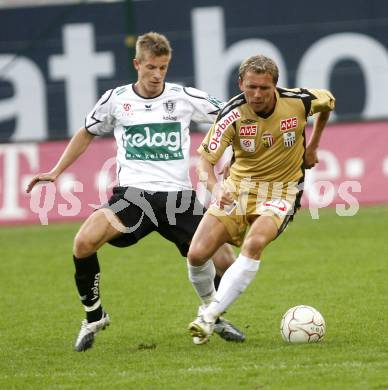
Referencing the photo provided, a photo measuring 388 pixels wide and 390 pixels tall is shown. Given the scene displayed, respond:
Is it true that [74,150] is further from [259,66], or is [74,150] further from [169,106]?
[259,66]

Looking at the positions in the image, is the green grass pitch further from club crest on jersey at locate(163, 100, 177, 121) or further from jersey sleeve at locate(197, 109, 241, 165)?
club crest on jersey at locate(163, 100, 177, 121)

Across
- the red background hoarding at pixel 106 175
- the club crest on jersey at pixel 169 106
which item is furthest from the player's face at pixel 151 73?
the red background hoarding at pixel 106 175

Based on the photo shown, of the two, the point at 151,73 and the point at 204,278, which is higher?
the point at 151,73

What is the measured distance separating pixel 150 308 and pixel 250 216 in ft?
7.68

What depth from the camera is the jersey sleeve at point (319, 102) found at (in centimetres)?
764

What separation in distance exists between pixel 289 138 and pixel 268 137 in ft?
0.53

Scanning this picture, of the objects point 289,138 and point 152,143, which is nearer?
point 289,138

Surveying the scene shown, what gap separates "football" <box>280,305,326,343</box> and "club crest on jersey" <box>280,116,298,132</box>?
1292mm

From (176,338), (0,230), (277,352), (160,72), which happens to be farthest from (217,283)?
(0,230)

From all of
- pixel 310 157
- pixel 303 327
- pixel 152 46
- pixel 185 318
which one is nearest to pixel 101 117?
pixel 152 46

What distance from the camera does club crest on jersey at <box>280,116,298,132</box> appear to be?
24.7 ft

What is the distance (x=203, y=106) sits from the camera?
26.7 feet

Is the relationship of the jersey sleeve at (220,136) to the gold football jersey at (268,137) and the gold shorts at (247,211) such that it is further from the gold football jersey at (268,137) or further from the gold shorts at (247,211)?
the gold shorts at (247,211)

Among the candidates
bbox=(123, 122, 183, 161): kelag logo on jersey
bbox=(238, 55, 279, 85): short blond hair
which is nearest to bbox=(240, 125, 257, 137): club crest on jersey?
bbox=(238, 55, 279, 85): short blond hair
